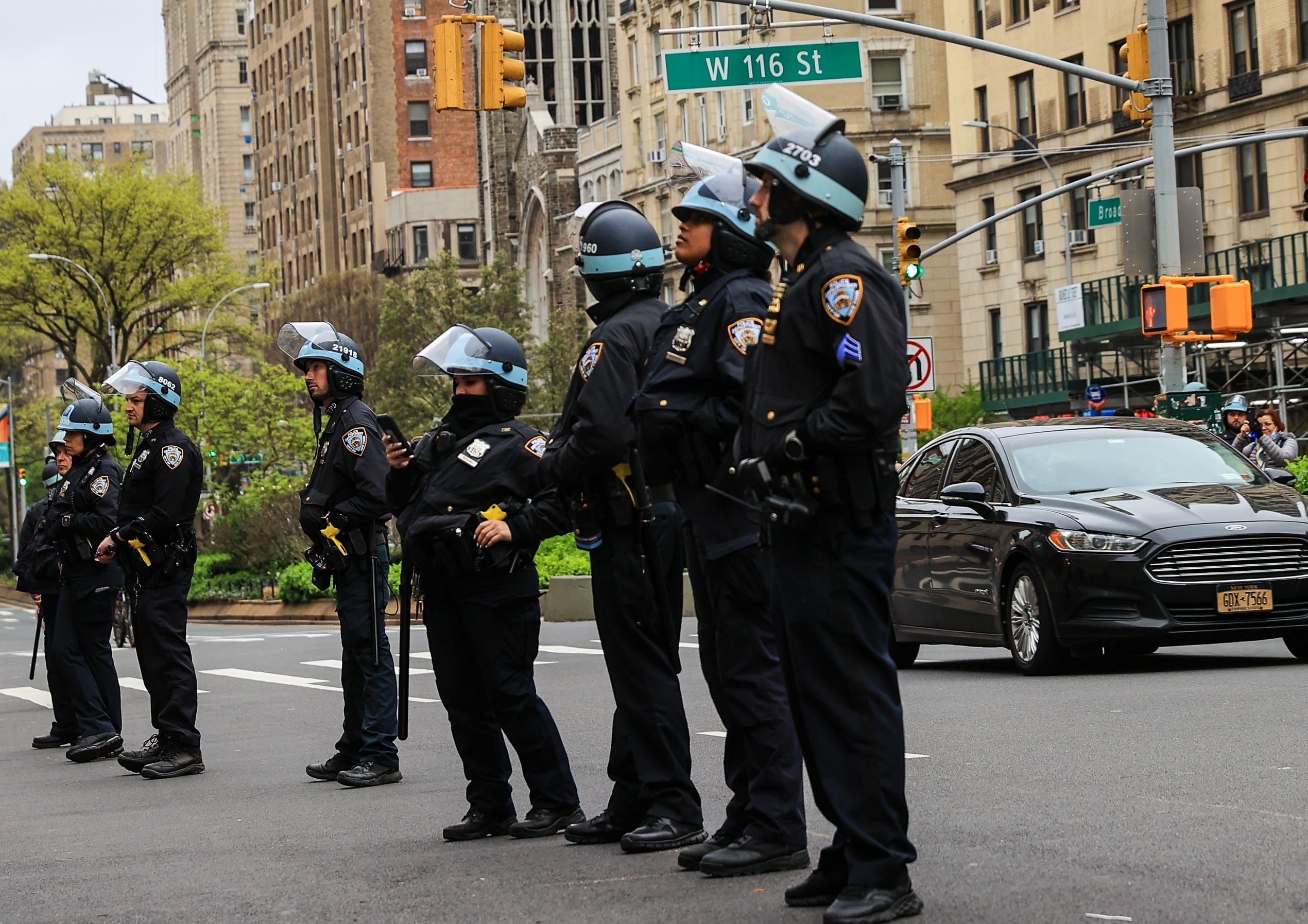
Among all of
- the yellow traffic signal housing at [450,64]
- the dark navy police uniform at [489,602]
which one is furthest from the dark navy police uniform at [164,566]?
the yellow traffic signal housing at [450,64]

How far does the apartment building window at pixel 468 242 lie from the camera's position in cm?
10625

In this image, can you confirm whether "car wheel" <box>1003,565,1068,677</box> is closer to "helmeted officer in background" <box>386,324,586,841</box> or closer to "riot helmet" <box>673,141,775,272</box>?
"helmeted officer in background" <box>386,324,586,841</box>

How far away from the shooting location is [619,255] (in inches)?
290

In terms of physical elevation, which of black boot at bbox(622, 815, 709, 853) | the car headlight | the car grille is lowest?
black boot at bbox(622, 815, 709, 853)

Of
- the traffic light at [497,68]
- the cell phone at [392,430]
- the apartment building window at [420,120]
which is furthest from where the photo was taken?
the apartment building window at [420,120]

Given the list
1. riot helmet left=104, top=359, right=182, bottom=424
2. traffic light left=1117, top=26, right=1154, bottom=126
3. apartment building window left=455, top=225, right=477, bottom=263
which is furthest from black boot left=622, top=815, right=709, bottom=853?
apartment building window left=455, top=225, right=477, bottom=263

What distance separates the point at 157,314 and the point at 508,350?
70704mm

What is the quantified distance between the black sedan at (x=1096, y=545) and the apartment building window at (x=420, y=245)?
92.9 metres

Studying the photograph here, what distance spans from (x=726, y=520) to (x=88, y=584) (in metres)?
6.73

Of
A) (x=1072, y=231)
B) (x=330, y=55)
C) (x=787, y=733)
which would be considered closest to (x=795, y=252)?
(x=787, y=733)

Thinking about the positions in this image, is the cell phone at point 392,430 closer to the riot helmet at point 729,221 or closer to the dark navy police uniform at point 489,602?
the dark navy police uniform at point 489,602

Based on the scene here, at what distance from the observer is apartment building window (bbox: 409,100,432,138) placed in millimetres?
113188

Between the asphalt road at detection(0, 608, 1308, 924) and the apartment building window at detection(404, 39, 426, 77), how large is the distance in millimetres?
102478

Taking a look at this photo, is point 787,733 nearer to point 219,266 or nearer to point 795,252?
point 795,252
